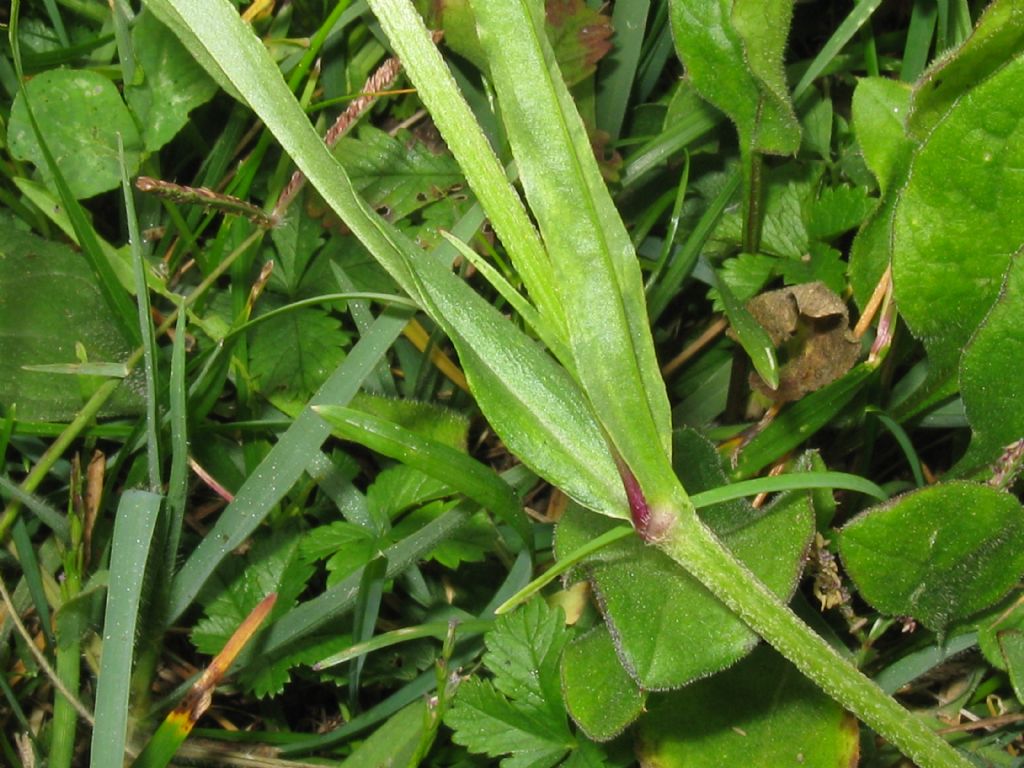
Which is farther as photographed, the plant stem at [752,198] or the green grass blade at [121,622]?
the plant stem at [752,198]

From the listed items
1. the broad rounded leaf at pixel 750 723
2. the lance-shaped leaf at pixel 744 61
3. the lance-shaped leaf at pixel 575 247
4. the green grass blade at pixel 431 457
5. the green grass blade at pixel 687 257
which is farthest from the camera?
the green grass blade at pixel 687 257

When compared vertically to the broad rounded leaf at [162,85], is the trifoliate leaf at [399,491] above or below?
below

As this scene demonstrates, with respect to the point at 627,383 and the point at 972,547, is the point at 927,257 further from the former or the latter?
the point at 627,383

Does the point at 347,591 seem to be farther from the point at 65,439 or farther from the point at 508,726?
the point at 65,439

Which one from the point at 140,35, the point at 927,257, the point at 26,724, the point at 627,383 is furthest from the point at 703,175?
the point at 26,724

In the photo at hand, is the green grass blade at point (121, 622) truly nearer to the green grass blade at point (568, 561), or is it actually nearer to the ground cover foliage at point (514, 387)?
the ground cover foliage at point (514, 387)

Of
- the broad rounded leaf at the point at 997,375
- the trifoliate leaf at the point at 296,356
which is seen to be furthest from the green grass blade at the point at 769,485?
the trifoliate leaf at the point at 296,356

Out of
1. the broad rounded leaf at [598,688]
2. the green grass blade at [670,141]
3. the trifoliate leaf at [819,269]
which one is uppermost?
the green grass blade at [670,141]
